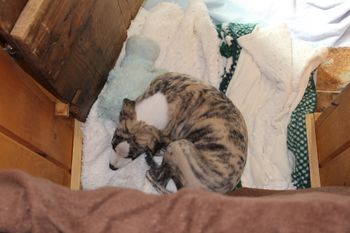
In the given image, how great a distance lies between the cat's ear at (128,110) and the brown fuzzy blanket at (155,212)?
2.31ft

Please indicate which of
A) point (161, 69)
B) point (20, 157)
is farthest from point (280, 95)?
point (20, 157)

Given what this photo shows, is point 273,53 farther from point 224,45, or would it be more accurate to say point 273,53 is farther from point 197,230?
point 197,230

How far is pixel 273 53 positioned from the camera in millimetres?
1745

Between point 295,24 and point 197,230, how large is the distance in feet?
4.25

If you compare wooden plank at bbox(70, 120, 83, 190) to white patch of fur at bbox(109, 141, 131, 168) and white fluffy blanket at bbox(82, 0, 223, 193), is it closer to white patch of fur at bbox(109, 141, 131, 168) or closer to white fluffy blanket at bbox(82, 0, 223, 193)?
white fluffy blanket at bbox(82, 0, 223, 193)

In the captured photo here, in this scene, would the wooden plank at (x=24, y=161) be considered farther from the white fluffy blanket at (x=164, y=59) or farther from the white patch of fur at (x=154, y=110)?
the white patch of fur at (x=154, y=110)

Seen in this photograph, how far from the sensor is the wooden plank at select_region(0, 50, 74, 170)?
43.6 inches

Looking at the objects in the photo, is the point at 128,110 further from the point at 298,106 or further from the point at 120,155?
the point at 298,106

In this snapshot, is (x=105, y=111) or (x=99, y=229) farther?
(x=105, y=111)

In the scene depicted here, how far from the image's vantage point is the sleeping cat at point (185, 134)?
55.3 inches

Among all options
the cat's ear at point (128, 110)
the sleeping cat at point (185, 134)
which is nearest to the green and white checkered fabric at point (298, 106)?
the sleeping cat at point (185, 134)

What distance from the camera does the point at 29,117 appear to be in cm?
124

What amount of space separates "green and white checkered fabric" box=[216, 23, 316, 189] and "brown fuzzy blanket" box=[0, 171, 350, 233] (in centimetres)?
79

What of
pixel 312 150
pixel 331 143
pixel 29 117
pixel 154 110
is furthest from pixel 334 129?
pixel 29 117
